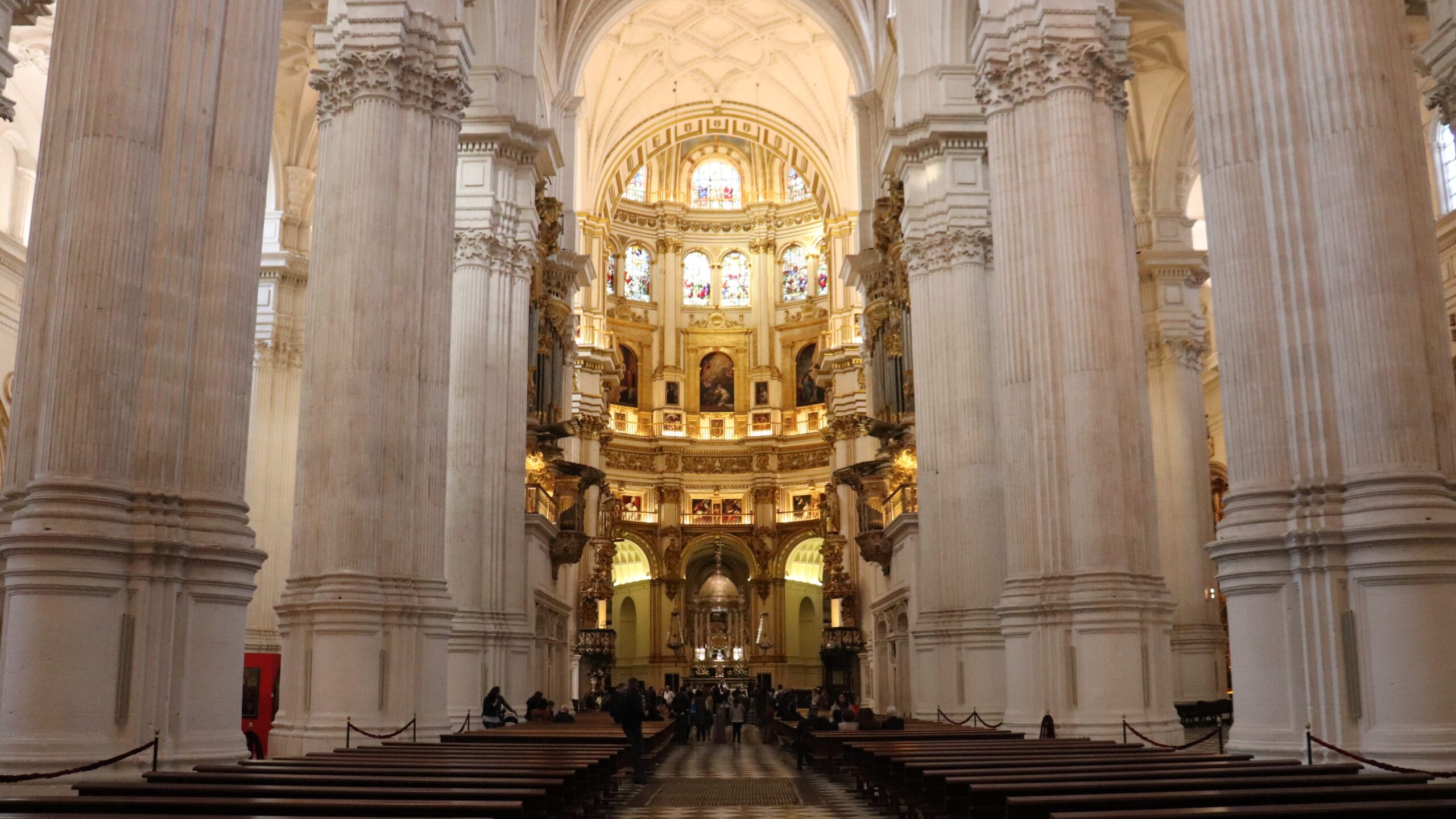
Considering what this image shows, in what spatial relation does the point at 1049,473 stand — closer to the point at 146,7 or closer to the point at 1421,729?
the point at 1421,729

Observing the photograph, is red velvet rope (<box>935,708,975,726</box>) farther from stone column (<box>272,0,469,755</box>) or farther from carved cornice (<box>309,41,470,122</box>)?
carved cornice (<box>309,41,470,122</box>)

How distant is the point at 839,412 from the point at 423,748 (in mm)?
32971

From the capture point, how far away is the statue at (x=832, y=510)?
43344mm

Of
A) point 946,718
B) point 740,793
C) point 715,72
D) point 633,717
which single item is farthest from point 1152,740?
point 715,72

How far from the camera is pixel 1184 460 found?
28453mm

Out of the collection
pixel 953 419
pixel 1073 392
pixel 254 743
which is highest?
pixel 953 419

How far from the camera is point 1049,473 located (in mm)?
15375

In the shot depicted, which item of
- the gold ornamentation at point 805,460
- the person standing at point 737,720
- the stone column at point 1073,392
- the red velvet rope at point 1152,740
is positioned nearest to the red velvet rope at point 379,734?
the stone column at point 1073,392

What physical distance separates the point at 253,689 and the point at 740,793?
260 inches

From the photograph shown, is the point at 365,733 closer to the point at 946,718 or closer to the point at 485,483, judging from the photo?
the point at 485,483

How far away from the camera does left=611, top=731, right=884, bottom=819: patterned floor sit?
1393 centimetres

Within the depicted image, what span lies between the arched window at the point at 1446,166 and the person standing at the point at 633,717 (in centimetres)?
1750

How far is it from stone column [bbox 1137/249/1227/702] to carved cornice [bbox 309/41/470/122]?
16754 millimetres

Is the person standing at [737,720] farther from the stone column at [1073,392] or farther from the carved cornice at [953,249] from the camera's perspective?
the stone column at [1073,392]
